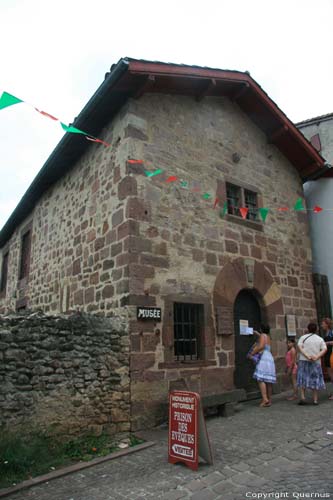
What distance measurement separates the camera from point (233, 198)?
830 cm

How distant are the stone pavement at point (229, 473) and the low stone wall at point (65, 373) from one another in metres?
0.75

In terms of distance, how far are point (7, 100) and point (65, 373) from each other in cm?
345

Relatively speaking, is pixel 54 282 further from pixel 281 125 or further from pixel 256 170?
pixel 281 125

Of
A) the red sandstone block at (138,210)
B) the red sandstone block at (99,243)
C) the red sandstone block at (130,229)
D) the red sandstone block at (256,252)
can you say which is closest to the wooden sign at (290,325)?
the red sandstone block at (256,252)

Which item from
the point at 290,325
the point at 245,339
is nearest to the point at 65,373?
the point at 245,339

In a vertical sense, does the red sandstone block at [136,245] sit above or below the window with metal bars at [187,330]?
above

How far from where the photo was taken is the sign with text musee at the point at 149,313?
229 inches

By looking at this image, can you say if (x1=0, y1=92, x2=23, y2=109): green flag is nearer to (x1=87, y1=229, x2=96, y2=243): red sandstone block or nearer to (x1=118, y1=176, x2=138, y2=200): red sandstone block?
(x1=118, y1=176, x2=138, y2=200): red sandstone block

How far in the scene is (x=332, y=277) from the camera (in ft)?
31.4

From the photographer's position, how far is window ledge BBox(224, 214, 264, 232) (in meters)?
7.79

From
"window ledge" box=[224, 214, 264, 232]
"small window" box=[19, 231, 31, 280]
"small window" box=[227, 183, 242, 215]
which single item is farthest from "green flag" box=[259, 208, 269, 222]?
"small window" box=[19, 231, 31, 280]

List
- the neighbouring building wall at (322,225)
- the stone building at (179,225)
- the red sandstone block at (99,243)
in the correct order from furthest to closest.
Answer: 1. the neighbouring building wall at (322,225)
2. the red sandstone block at (99,243)
3. the stone building at (179,225)

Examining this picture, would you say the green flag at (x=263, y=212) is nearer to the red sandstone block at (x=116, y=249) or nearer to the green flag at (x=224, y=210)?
the green flag at (x=224, y=210)

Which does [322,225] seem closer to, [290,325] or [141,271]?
[290,325]
